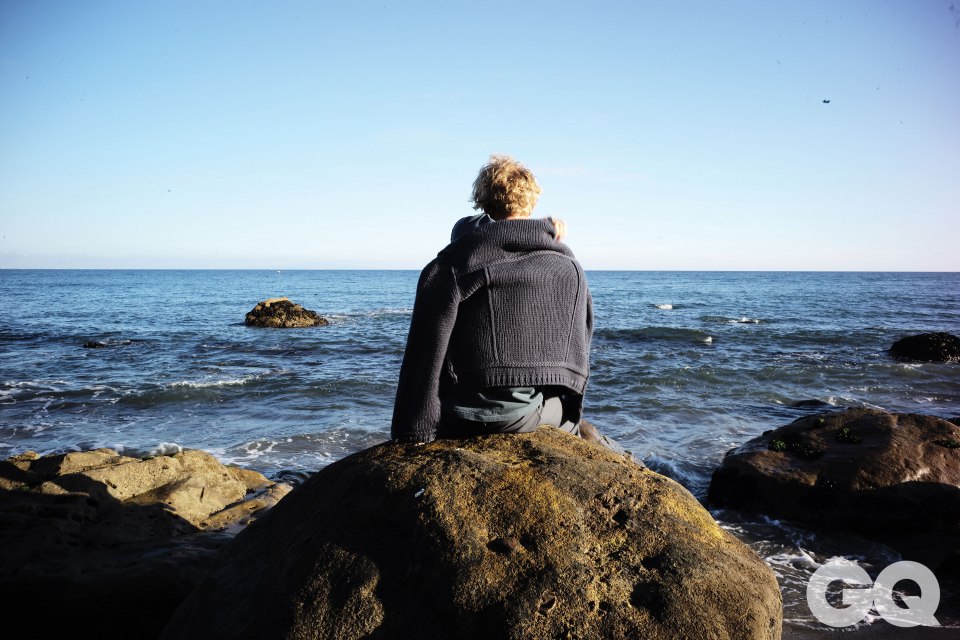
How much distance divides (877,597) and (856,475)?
2.26 meters

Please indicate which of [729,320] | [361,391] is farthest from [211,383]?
[729,320]

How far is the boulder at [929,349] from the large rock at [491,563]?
1947 cm

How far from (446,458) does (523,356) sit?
0.73m

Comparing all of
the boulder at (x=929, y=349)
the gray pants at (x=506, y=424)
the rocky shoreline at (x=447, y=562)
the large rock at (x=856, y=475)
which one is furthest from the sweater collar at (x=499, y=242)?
the boulder at (x=929, y=349)

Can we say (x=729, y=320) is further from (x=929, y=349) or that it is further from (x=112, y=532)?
(x=112, y=532)

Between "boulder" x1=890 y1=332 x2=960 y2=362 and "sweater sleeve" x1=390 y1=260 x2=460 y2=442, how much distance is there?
20.0 m

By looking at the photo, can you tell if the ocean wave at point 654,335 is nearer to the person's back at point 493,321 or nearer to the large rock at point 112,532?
the large rock at point 112,532

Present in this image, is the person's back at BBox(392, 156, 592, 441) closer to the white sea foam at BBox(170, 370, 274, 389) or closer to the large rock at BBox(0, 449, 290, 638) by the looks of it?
the large rock at BBox(0, 449, 290, 638)

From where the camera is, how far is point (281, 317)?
27.6m

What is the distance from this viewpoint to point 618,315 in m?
34.8

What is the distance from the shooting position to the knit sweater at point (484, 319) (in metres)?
3.42

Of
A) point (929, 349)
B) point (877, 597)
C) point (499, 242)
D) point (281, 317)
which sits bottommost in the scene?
point (877, 597)

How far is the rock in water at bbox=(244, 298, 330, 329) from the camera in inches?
1078

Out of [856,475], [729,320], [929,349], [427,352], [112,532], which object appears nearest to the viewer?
[427,352]
